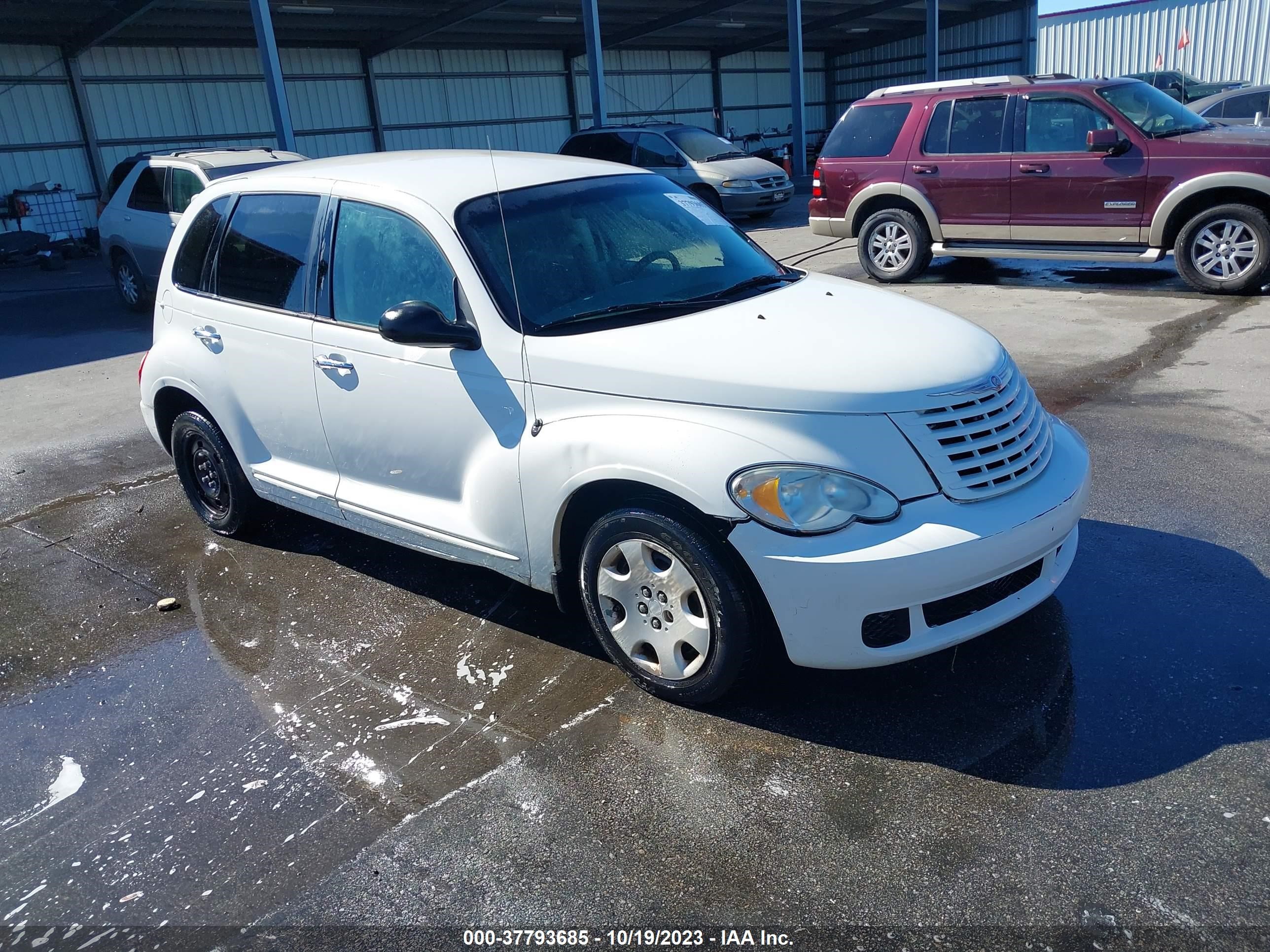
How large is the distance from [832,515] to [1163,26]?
1568 inches

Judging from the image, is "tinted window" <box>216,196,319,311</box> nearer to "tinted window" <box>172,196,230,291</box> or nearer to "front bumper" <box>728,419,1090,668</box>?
"tinted window" <box>172,196,230,291</box>

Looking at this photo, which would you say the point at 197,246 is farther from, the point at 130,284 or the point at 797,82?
the point at 797,82

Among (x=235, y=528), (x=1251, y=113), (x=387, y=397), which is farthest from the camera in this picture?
(x=1251, y=113)

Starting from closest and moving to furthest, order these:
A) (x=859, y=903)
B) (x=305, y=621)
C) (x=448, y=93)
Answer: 1. (x=859, y=903)
2. (x=305, y=621)
3. (x=448, y=93)

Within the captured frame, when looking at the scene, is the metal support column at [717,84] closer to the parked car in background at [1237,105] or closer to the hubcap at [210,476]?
the parked car in background at [1237,105]

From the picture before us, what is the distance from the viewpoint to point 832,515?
3.03 meters

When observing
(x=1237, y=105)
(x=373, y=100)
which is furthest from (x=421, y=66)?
(x=1237, y=105)

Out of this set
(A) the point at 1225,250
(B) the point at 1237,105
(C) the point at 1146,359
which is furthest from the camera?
(B) the point at 1237,105

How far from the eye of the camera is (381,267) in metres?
4.11

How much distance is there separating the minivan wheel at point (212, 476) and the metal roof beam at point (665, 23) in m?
23.9

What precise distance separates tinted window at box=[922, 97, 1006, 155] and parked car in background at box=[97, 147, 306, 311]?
679 centimetres

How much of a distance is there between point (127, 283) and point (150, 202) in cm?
125

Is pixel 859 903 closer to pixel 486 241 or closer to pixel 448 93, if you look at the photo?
pixel 486 241

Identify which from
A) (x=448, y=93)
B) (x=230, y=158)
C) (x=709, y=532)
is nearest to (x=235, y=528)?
(x=709, y=532)
